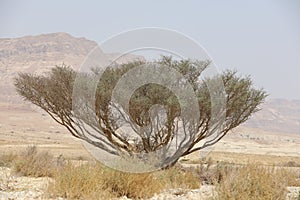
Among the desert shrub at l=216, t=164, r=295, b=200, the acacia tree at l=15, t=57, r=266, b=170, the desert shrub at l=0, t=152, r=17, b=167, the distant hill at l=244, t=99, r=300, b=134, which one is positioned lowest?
the desert shrub at l=0, t=152, r=17, b=167

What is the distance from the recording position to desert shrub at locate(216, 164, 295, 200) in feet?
32.9

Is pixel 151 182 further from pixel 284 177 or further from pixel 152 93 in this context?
pixel 152 93

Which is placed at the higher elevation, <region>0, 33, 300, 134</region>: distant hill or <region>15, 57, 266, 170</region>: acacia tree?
<region>0, 33, 300, 134</region>: distant hill

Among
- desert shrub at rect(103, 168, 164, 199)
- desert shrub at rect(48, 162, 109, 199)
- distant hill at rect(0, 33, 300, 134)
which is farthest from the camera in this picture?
distant hill at rect(0, 33, 300, 134)

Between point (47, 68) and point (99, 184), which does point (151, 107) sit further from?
point (47, 68)

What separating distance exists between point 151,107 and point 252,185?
30.7 feet

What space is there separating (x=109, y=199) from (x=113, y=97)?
948cm

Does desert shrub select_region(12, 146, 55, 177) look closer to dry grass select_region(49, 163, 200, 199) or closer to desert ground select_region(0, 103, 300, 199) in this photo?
dry grass select_region(49, 163, 200, 199)

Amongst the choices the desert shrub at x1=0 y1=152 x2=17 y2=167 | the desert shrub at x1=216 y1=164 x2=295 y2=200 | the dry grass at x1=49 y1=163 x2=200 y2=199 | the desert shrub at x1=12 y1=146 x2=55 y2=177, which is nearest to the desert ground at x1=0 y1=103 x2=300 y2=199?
the desert shrub at x1=0 y1=152 x2=17 y2=167

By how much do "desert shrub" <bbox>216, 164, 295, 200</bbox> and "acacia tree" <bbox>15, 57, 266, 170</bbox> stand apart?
26.7 feet

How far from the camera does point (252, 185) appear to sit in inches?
411

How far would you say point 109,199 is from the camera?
10.7 metres

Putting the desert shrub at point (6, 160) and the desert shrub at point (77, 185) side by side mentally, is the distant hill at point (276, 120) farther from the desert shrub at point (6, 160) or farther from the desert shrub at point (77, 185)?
the desert shrub at point (77, 185)

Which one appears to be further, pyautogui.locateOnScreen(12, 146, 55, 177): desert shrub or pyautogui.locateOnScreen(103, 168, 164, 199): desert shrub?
pyautogui.locateOnScreen(12, 146, 55, 177): desert shrub
